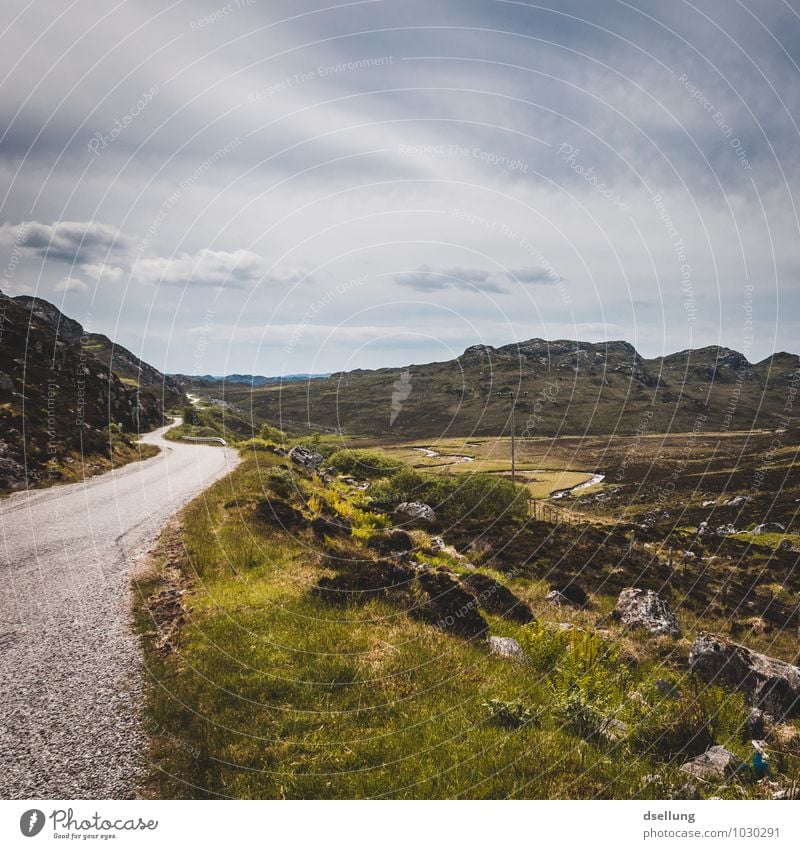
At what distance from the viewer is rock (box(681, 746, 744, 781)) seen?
A: 6.52 m

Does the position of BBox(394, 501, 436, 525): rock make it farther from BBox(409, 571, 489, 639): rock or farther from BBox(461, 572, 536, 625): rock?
BBox(409, 571, 489, 639): rock

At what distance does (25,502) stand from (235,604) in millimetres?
18128

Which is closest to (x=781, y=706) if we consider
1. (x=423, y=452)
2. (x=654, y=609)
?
(x=654, y=609)

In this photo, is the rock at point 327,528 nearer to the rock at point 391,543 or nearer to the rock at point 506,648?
the rock at point 391,543

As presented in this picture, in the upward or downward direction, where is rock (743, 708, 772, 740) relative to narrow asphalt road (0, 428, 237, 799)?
downward

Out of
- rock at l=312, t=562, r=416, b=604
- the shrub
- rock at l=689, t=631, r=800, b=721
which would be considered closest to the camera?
the shrub

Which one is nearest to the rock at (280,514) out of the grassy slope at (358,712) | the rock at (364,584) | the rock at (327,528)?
the rock at (327,528)

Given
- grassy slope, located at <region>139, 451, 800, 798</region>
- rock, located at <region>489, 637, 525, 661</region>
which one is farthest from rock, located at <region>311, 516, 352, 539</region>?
rock, located at <region>489, 637, 525, 661</region>

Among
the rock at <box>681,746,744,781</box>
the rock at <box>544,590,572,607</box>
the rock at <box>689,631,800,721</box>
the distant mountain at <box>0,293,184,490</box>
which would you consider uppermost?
the distant mountain at <box>0,293,184,490</box>

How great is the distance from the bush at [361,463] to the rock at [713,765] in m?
45.4

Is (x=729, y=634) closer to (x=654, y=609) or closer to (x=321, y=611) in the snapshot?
(x=654, y=609)

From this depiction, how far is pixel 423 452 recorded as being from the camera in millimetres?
158750

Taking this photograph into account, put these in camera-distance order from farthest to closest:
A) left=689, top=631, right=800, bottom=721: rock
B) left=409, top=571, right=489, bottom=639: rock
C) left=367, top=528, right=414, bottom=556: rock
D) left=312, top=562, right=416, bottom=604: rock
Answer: left=367, top=528, right=414, bottom=556: rock
left=312, top=562, right=416, bottom=604: rock
left=409, top=571, right=489, bottom=639: rock
left=689, top=631, right=800, bottom=721: rock

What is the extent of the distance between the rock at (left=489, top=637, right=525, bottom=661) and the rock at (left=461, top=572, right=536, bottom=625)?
10.5 feet
